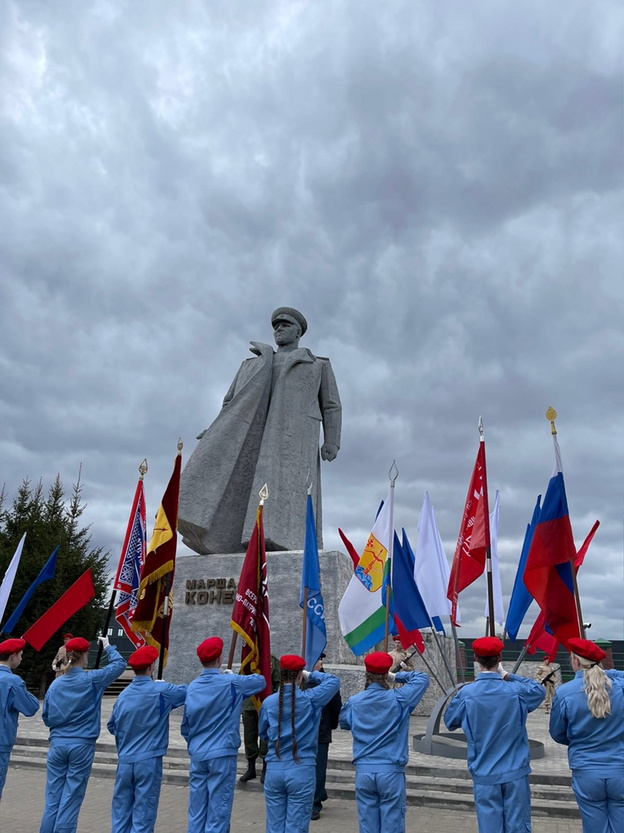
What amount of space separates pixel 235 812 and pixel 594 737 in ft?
12.9

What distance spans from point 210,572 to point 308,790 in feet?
25.2

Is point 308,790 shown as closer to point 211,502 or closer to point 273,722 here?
point 273,722

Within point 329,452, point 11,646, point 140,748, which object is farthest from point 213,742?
point 329,452

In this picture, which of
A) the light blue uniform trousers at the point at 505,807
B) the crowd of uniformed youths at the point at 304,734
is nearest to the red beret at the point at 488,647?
the crowd of uniformed youths at the point at 304,734

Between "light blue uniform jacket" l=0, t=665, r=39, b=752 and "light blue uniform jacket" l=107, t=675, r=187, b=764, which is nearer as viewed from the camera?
"light blue uniform jacket" l=107, t=675, r=187, b=764

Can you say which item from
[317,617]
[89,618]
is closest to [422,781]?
[317,617]

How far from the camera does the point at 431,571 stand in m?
9.70

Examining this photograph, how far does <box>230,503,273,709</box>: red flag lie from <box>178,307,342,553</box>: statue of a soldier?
5373 mm

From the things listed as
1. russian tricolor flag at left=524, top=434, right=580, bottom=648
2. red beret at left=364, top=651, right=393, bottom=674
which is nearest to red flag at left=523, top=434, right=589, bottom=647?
russian tricolor flag at left=524, top=434, right=580, bottom=648

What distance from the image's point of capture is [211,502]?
43.7 feet

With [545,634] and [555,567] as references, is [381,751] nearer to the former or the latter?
[555,567]

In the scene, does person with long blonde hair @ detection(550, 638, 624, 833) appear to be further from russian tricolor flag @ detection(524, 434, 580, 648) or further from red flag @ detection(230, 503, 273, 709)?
red flag @ detection(230, 503, 273, 709)

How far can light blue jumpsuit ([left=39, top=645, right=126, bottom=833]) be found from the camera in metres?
5.30

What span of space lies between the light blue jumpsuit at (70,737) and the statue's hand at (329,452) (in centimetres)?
887
